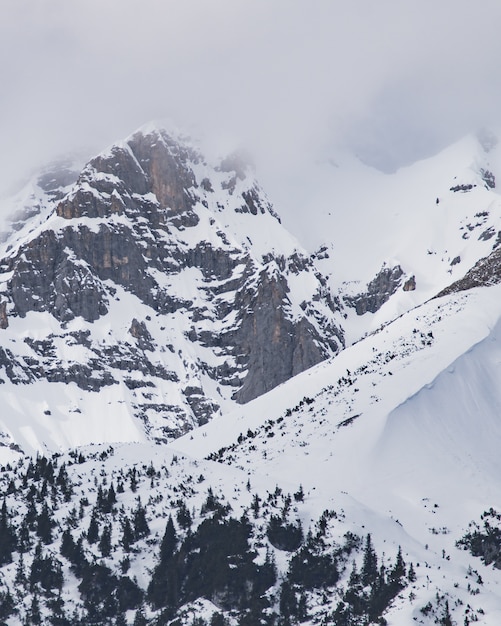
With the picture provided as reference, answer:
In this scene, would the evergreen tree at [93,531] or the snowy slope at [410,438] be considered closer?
the evergreen tree at [93,531]

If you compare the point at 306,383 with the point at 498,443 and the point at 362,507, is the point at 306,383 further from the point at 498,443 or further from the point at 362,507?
the point at 362,507

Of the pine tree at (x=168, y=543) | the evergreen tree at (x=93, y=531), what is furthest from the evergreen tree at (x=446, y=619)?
the evergreen tree at (x=93, y=531)

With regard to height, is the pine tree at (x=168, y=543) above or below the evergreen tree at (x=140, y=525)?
below

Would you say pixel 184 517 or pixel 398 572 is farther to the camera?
pixel 184 517

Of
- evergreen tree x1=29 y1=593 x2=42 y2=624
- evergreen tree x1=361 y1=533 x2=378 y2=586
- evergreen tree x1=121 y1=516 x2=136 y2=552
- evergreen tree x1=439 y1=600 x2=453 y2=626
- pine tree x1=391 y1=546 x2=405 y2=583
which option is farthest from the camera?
evergreen tree x1=121 y1=516 x2=136 y2=552

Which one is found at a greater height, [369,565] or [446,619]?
[369,565]

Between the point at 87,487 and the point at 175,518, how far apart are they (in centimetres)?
1326

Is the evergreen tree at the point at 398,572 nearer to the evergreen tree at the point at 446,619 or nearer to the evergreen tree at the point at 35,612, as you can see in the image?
the evergreen tree at the point at 446,619

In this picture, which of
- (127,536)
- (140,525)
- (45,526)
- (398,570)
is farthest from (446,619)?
(45,526)

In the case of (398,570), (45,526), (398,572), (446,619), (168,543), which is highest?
(45,526)

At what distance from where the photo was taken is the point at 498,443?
144 meters

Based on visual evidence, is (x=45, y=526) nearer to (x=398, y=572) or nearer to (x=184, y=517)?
(x=184, y=517)

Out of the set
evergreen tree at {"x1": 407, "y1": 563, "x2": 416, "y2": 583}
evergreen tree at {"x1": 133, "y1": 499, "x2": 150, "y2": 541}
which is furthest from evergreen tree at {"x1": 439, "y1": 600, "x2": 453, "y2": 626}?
evergreen tree at {"x1": 133, "y1": 499, "x2": 150, "y2": 541}

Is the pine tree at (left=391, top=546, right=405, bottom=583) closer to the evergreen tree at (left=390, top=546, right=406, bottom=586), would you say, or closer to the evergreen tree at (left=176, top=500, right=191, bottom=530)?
the evergreen tree at (left=390, top=546, right=406, bottom=586)
